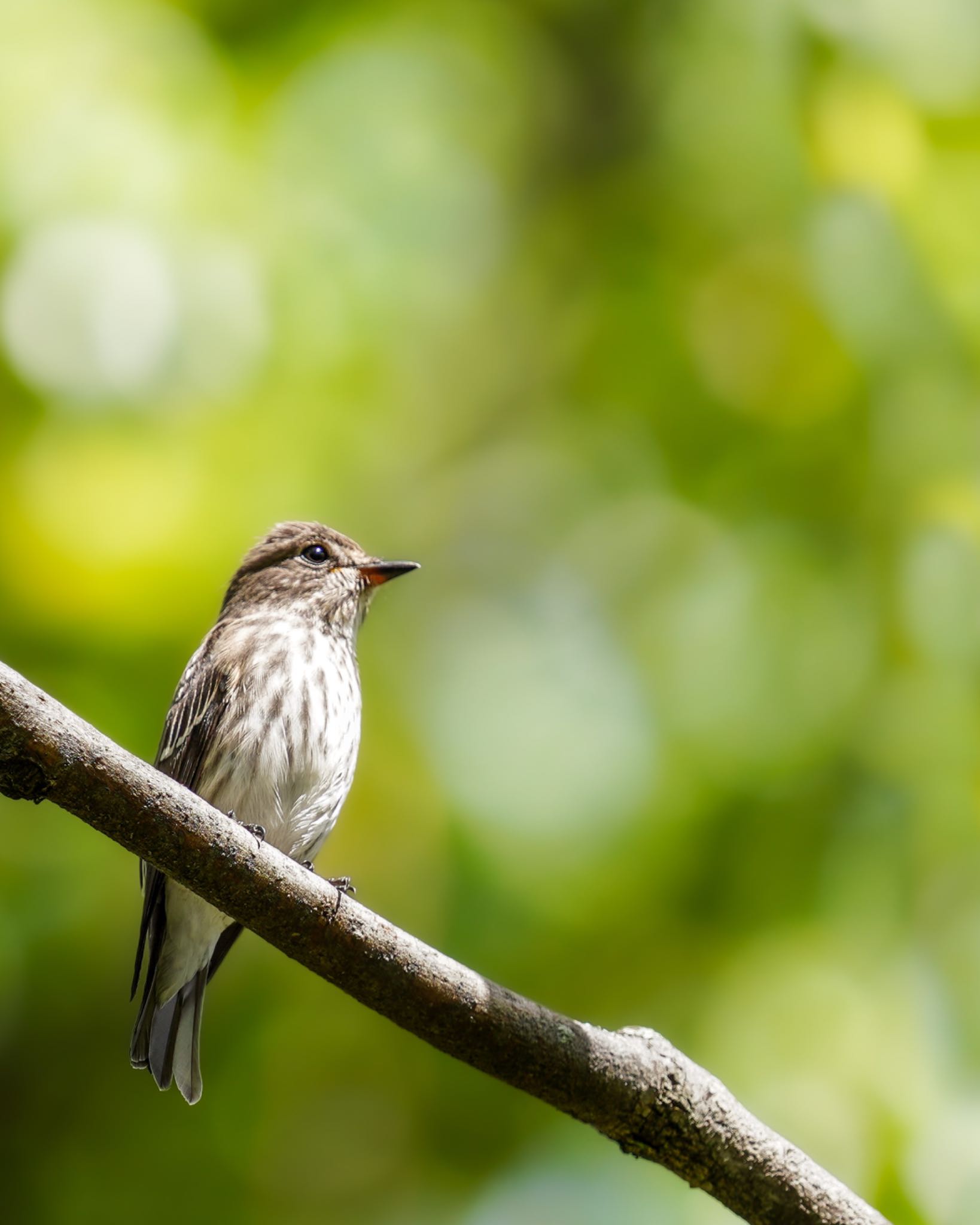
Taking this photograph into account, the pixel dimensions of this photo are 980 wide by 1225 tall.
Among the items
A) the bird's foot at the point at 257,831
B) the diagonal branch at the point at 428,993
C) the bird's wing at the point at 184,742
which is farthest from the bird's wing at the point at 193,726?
the diagonal branch at the point at 428,993

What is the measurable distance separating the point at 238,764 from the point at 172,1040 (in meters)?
0.89

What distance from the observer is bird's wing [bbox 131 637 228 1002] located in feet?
13.7

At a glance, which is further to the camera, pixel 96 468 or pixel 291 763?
pixel 96 468

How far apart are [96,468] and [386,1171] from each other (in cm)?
242

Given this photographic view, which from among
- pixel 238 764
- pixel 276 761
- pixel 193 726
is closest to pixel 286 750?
pixel 276 761

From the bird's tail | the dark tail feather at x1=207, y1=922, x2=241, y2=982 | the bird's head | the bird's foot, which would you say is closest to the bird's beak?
the bird's head

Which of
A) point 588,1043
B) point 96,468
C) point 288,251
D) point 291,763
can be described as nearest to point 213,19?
point 288,251

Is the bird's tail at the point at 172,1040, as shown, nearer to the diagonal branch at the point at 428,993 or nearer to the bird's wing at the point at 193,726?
the bird's wing at the point at 193,726

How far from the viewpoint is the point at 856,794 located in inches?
184

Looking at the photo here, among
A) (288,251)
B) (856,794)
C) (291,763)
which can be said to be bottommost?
(291,763)

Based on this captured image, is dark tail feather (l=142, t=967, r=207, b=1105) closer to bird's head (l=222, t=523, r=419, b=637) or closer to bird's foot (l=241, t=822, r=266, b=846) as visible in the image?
bird's foot (l=241, t=822, r=266, b=846)

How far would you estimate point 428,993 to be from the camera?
2713 mm

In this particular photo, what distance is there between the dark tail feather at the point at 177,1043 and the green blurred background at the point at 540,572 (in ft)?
1.30

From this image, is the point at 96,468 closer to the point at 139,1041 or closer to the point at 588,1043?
the point at 139,1041
